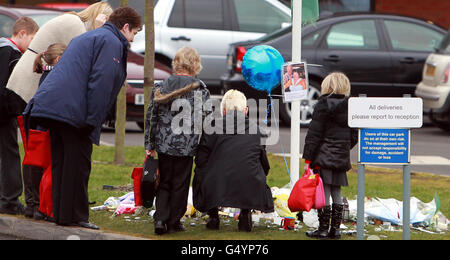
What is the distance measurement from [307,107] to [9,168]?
22.5 feet

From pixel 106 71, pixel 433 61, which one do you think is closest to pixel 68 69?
pixel 106 71

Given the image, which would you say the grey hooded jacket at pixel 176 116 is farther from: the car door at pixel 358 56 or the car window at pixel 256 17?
the car window at pixel 256 17

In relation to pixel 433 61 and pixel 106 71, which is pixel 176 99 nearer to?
pixel 106 71

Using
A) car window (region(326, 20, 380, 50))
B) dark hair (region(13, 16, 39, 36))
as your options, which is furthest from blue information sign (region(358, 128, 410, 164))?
car window (region(326, 20, 380, 50))

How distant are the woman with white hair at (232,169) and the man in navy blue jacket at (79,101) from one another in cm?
83

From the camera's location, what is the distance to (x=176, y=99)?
714 centimetres

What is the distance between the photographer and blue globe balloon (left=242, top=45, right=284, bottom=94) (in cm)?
801

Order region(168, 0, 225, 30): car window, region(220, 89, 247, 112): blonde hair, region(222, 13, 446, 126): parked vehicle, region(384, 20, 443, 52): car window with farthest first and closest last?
1. region(168, 0, 225, 30): car window
2. region(384, 20, 443, 52): car window
3. region(222, 13, 446, 126): parked vehicle
4. region(220, 89, 247, 112): blonde hair

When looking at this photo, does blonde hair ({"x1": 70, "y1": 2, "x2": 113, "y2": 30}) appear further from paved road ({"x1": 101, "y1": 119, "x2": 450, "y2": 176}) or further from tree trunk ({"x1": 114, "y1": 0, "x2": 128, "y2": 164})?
paved road ({"x1": 101, "y1": 119, "x2": 450, "y2": 176})

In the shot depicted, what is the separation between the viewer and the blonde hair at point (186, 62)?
7207 mm

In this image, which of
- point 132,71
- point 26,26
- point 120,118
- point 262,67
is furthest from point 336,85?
point 132,71

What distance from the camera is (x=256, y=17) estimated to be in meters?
16.1

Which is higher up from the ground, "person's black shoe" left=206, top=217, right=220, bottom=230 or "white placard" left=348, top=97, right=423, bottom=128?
"white placard" left=348, top=97, right=423, bottom=128

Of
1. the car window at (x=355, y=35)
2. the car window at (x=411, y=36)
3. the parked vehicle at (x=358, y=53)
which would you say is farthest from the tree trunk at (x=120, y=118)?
the car window at (x=411, y=36)
